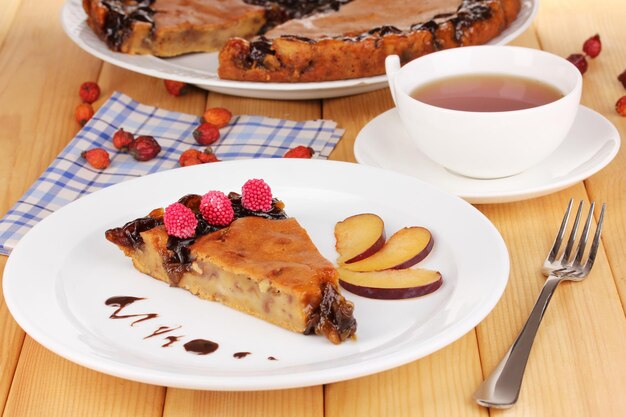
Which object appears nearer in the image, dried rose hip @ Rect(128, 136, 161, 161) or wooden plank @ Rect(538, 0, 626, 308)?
wooden plank @ Rect(538, 0, 626, 308)

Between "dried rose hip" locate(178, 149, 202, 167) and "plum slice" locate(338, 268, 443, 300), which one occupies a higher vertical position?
"plum slice" locate(338, 268, 443, 300)

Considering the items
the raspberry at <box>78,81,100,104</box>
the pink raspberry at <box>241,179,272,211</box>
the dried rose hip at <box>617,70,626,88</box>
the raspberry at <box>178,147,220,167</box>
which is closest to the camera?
the pink raspberry at <box>241,179,272,211</box>

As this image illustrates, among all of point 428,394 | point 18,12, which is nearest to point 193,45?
point 18,12

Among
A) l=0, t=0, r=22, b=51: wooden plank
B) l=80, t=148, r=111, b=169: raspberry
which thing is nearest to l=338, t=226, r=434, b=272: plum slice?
l=80, t=148, r=111, b=169: raspberry

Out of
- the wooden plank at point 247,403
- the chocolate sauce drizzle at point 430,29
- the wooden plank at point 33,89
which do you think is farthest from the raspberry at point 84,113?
the wooden plank at point 247,403

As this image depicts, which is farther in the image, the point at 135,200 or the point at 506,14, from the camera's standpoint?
the point at 506,14

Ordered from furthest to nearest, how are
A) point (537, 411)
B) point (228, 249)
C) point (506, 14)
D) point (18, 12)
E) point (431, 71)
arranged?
point (18, 12)
point (506, 14)
point (431, 71)
point (228, 249)
point (537, 411)

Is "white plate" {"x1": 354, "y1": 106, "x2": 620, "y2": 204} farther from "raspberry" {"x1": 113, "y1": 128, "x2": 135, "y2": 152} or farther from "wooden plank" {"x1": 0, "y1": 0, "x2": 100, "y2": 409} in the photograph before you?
"wooden plank" {"x1": 0, "y1": 0, "x2": 100, "y2": 409}

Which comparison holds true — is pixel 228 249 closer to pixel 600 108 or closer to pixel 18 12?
pixel 600 108
